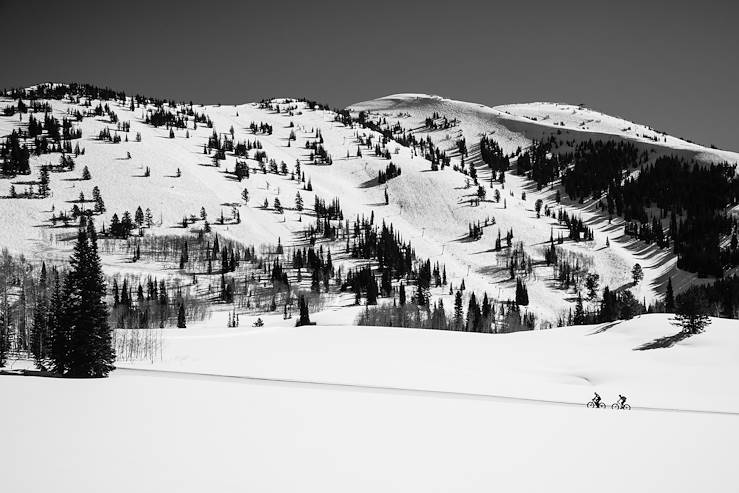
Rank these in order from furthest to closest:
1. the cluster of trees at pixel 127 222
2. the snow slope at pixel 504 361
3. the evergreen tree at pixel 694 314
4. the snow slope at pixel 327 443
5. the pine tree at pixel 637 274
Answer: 1. the cluster of trees at pixel 127 222
2. the pine tree at pixel 637 274
3. the evergreen tree at pixel 694 314
4. the snow slope at pixel 504 361
5. the snow slope at pixel 327 443

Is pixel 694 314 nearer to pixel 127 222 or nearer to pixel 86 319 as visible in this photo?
pixel 86 319

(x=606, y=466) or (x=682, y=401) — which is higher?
(x=606, y=466)

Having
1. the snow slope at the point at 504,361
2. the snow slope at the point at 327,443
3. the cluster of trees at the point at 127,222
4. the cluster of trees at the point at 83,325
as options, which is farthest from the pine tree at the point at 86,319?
the cluster of trees at the point at 127,222

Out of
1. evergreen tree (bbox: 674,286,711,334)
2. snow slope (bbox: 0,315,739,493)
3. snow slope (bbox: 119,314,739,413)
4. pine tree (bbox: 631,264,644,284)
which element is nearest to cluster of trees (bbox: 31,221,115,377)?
snow slope (bbox: 0,315,739,493)

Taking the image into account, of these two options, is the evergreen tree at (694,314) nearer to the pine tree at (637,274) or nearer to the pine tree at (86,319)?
the pine tree at (86,319)

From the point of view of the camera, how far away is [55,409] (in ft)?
72.5

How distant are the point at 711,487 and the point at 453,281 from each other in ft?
563

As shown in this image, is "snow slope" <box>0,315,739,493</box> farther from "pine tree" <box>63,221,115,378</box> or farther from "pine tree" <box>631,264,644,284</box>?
"pine tree" <box>631,264,644,284</box>

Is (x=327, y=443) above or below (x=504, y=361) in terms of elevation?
above

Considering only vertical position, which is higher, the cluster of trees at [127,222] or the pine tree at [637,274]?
the cluster of trees at [127,222]

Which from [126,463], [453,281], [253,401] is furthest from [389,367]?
[453,281]

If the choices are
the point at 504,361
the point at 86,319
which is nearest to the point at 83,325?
the point at 86,319

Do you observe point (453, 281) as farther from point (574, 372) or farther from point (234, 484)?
point (234, 484)

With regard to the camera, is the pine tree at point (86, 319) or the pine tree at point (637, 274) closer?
the pine tree at point (86, 319)
